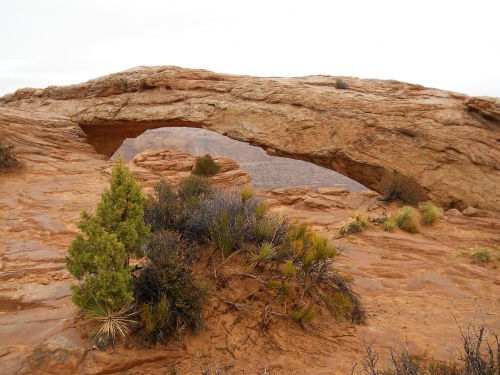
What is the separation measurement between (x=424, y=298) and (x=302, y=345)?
315 centimetres

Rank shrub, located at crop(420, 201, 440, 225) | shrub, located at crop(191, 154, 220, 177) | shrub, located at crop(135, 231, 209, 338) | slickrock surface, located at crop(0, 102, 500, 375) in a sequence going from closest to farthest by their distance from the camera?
slickrock surface, located at crop(0, 102, 500, 375) < shrub, located at crop(135, 231, 209, 338) < shrub, located at crop(420, 201, 440, 225) < shrub, located at crop(191, 154, 220, 177)

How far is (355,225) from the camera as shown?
9703 millimetres

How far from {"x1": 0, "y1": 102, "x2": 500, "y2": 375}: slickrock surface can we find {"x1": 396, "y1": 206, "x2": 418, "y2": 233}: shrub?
0.25 m

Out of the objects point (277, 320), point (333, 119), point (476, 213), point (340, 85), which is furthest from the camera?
point (340, 85)

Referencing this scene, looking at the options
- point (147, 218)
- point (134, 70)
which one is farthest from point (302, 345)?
point (134, 70)

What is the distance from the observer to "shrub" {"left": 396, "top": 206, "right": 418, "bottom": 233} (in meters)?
9.79

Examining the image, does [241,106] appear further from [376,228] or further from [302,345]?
[302,345]

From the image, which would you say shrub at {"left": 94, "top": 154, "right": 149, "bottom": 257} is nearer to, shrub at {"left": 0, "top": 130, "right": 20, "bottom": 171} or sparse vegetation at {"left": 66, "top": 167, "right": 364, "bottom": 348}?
sparse vegetation at {"left": 66, "top": 167, "right": 364, "bottom": 348}

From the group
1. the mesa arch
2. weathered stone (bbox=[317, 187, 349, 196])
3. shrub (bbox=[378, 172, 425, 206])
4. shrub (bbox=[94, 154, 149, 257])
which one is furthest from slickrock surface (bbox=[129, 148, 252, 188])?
shrub (bbox=[94, 154, 149, 257])

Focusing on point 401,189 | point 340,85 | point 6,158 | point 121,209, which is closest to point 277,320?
point 121,209

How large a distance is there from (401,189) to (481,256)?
476 centimetres

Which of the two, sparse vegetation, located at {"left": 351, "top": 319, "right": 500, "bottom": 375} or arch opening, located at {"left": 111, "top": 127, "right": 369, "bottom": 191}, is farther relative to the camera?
arch opening, located at {"left": 111, "top": 127, "right": 369, "bottom": 191}

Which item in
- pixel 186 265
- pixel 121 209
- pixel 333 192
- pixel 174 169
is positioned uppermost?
pixel 121 209

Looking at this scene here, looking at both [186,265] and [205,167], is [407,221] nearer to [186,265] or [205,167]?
[186,265]
